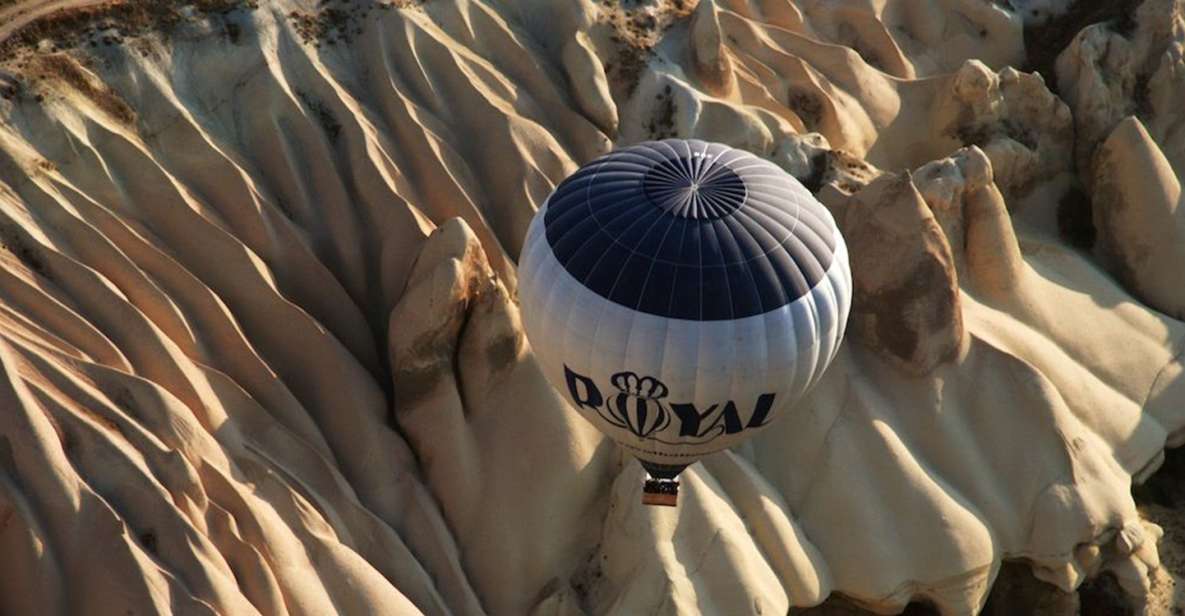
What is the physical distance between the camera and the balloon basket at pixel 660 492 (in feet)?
75.4

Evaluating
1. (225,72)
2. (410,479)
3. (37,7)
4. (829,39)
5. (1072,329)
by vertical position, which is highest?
(37,7)

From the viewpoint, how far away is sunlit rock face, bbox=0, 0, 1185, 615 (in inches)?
848

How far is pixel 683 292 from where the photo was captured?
65.3ft

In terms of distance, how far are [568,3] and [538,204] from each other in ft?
16.3

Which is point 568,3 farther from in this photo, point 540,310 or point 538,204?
point 540,310

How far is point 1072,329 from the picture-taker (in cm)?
2820

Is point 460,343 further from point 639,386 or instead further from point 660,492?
point 639,386

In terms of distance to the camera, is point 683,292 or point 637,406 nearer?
point 683,292

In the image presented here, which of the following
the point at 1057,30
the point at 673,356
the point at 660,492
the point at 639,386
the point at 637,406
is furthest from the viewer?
the point at 1057,30

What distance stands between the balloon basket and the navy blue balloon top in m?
4.04

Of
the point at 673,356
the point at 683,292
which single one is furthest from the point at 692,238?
the point at 673,356

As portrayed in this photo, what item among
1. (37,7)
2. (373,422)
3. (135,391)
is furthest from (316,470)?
(37,7)

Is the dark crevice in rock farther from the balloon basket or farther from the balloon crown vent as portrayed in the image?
the balloon basket

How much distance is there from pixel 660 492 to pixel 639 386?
3.08 m
